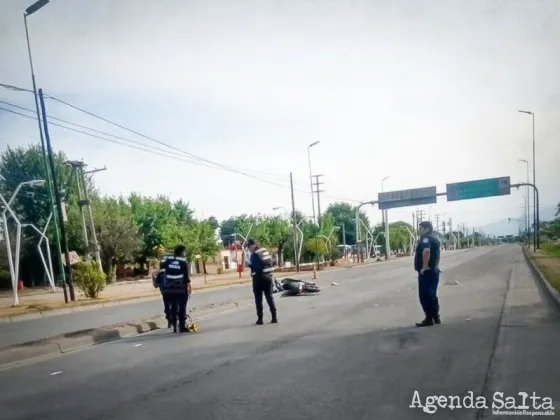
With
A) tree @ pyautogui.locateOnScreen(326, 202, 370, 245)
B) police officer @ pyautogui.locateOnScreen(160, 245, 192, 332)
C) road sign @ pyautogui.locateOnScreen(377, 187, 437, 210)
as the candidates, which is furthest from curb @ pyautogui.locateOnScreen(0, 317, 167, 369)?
tree @ pyautogui.locateOnScreen(326, 202, 370, 245)

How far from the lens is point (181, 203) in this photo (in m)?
76.1

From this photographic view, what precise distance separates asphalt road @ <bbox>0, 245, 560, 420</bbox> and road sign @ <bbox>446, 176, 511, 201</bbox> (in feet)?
124

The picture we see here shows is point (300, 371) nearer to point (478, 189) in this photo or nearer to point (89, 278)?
point (89, 278)

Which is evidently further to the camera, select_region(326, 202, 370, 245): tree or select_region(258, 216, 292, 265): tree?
select_region(326, 202, 370, 245): tree

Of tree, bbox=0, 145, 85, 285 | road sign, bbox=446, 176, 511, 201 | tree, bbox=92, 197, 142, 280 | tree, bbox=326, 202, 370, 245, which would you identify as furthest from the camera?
tree, bbox=326, 202, 370, 245

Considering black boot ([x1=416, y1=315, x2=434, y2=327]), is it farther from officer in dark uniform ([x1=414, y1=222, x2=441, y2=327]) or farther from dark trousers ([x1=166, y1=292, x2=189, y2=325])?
dark trousers ([x1=166, y1=292, x2=189, y2=325])

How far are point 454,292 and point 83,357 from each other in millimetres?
11087

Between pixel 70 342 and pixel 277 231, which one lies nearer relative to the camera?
pixel 70 342

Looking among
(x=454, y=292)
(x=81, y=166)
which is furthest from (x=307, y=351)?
(x=81, y=166)

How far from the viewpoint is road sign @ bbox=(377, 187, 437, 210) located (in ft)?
163

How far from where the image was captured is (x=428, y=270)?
9211 millimetres

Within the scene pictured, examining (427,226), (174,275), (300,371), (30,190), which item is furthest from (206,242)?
(300,371)

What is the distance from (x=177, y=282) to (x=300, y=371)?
4.69m

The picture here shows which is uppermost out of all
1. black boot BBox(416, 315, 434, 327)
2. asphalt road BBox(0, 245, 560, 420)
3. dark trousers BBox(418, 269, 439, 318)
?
dark trousers BBox(418, 269, 439, 318)
